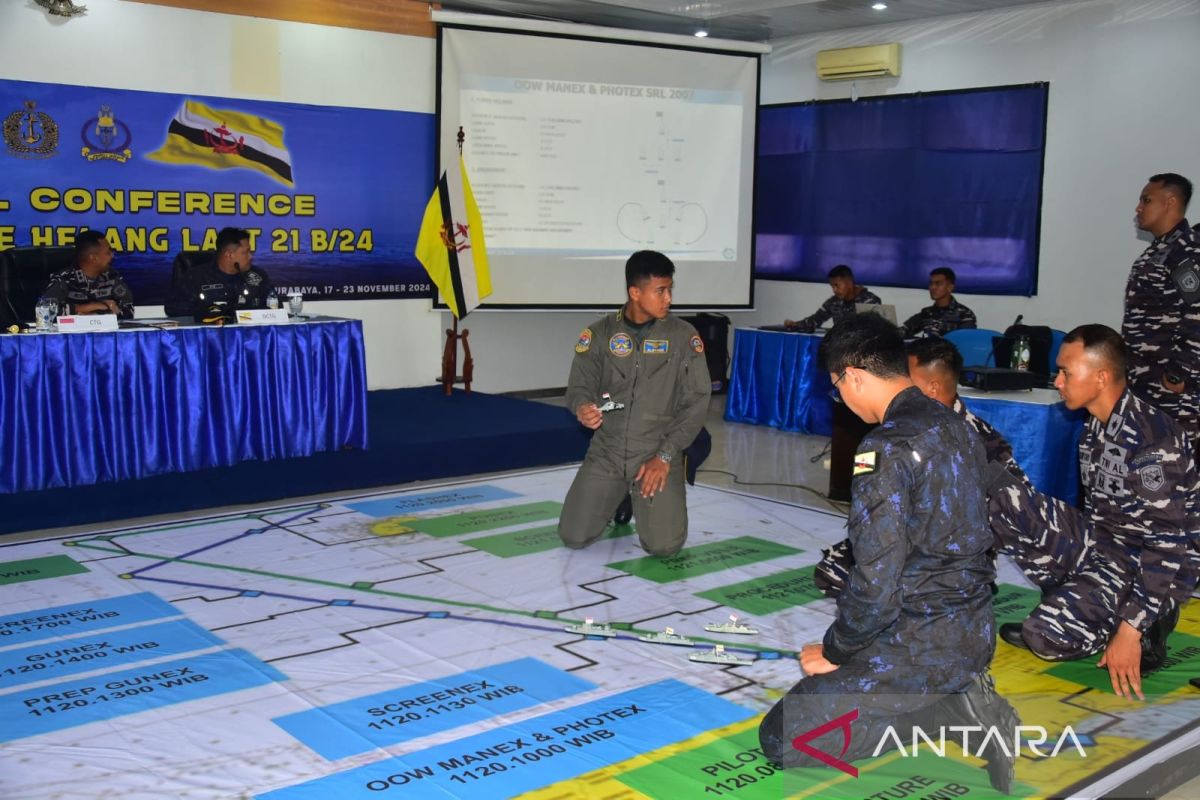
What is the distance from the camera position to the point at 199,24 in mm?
7000

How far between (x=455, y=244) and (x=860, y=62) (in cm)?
356

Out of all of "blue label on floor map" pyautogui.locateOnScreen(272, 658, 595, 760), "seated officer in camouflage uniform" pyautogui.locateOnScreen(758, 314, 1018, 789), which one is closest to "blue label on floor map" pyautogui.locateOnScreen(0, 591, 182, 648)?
"blue label on floor map" pyautogui.locateOnScreen(272, 658, 595, 760)

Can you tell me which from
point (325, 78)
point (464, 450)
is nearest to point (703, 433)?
point (464, 450)

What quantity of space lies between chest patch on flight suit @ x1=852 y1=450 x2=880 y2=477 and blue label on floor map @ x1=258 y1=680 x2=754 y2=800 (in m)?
0.98

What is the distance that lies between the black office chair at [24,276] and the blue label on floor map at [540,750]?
4.02m

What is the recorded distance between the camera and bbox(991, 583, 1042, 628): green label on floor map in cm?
389

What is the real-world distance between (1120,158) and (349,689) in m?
6.38

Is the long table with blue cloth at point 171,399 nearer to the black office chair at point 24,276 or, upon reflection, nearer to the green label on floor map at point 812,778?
the black office chair at point 24,276

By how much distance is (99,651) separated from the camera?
3.40 meters

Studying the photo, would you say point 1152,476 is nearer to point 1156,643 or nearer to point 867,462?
point 1156,643

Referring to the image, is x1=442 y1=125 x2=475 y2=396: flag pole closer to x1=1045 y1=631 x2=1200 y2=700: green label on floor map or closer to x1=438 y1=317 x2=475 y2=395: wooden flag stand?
x1=438 y1=317 x2=475 y2=395: wooden flag stand

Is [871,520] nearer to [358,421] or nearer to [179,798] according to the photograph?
[179,798]

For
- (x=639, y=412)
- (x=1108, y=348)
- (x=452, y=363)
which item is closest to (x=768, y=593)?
(x=639, y=412)

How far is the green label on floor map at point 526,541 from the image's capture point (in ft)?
15.1
